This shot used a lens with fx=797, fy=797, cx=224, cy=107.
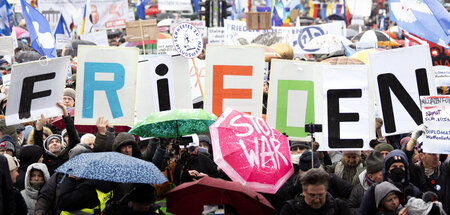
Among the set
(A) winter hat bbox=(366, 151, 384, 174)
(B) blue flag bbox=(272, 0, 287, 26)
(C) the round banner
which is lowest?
(A) winter hat bbox=(366, 151, 384, 174)

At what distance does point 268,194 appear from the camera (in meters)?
6.57

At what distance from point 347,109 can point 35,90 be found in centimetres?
291

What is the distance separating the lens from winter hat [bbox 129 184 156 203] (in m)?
5.86

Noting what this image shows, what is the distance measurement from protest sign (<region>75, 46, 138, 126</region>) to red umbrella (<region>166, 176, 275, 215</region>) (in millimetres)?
1970

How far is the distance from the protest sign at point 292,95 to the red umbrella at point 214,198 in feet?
5.83

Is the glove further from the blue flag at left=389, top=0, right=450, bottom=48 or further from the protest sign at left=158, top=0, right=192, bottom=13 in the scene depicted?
the protest sign at left=158, top=0, right=192, bottom=13

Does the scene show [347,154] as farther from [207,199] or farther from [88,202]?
[88,202]

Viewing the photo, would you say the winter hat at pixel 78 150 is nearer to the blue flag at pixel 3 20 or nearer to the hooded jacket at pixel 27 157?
the hooded jacket at pixel 27 157

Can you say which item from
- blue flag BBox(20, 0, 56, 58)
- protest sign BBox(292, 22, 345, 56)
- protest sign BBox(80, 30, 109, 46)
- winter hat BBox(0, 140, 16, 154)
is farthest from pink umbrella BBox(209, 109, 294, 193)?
protest sign BBox(292, 22, 345, 56)

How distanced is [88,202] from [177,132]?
122 centimetres

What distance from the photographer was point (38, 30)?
40.9 feet

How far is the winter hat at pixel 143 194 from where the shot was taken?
5859 millimetres

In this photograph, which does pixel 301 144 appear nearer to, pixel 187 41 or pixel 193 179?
pixel 193 179

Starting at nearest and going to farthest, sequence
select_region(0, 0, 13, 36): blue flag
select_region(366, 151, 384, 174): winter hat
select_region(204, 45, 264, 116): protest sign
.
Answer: select_region(366, 151, 384, 174): winter hat
select_region(204, 45, 264, 116): protest sign
select_region(0, 0, 13, 36): blue flag
